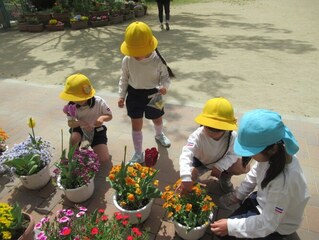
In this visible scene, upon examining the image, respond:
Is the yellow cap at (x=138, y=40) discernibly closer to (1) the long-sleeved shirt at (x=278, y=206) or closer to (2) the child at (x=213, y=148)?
(2) the child at (x=213, y=148)

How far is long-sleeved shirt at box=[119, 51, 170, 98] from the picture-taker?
117 inches

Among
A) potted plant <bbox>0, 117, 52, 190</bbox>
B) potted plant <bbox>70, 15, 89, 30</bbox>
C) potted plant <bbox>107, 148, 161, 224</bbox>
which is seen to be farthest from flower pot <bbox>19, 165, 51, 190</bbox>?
potted plant <bbox>70, 15, 89, 30</bbox>

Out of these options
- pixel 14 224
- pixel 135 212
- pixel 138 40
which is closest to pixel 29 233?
pixel 14 224

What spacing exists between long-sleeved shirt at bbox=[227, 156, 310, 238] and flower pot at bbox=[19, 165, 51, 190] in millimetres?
1772

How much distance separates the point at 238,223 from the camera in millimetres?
1984

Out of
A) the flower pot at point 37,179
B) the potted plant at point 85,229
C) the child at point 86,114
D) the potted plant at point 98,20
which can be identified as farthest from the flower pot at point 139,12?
the potted plant at point 85,229

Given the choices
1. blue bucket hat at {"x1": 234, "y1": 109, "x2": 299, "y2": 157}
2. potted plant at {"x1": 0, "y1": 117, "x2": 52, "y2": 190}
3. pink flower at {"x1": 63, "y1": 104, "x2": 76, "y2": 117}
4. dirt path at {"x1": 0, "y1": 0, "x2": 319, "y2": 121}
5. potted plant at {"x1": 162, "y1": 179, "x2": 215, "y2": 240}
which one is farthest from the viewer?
dirt path at {"x1": 0, "y1": 0, "x2": 319, "y2": 121}

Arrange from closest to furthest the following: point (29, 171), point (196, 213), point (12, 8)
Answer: point (196, 213) < point (29, 171) < point (12, 8)

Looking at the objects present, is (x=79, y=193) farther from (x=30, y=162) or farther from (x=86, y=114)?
(x=86, y=114)

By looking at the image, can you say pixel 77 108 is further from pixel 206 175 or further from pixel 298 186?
pixel 298 186

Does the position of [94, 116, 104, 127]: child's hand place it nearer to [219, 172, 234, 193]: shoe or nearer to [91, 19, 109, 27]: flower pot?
[219, 172, 234, 193]: shoe

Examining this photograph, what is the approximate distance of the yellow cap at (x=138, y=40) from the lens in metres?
2.66

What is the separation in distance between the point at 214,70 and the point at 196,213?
13.6 feet

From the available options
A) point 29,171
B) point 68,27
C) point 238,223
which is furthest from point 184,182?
point 68,27
